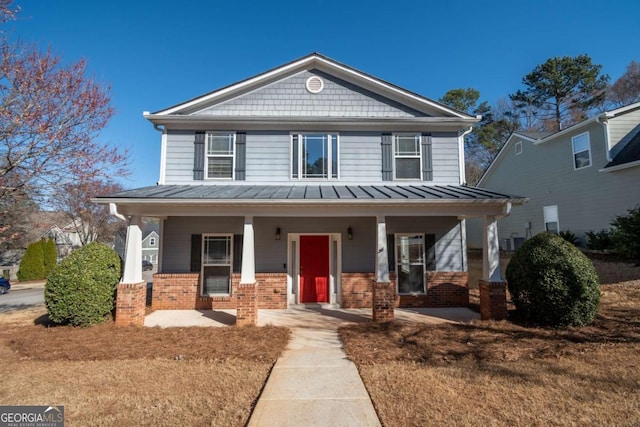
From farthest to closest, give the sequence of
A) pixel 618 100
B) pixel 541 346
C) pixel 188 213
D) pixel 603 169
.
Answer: pixel 618 100 → pixel 603 169 → pixel 188 213 → pixel 541 346

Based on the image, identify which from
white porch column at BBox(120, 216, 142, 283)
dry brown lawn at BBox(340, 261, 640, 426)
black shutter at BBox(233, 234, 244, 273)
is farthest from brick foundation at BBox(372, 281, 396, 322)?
white porch column at BBox(120, 216, 142, 283)

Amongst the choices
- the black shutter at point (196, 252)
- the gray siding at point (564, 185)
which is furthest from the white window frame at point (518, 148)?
the black shutter at point (196, 252)

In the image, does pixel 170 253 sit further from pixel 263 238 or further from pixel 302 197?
pixel 302 197

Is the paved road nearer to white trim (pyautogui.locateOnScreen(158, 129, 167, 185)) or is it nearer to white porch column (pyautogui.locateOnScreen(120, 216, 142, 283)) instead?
white porch column (pyautogui.locateOnScreen(120, 216, 142, 283))

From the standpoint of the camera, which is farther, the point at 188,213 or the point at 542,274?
the point at 188,213

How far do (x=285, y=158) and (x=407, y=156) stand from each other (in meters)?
3.74

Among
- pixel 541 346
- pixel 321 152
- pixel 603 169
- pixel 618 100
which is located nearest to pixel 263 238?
pixel 321 152

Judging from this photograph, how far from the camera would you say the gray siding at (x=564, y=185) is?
1252 centimetres

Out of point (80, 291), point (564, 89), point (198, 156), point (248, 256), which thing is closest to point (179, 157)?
point (198, 156)

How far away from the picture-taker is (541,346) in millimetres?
5523

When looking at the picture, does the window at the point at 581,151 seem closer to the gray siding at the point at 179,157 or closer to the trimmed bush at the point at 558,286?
the trimmed bush at the point at 558,286

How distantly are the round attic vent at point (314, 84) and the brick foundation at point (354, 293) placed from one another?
5.84 metres

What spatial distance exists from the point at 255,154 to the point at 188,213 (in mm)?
3045

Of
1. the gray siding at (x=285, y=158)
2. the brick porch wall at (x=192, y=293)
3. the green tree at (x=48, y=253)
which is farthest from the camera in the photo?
the green tree at (x=48, y=253)
